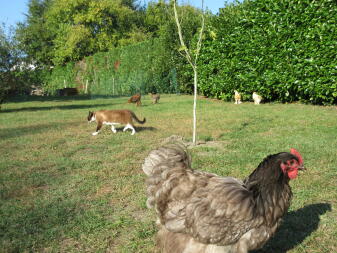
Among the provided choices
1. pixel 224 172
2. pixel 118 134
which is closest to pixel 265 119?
pixel 118 134

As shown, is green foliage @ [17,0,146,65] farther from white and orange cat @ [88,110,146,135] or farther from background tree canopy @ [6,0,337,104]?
white and orange cat @ [88,110,146,135]

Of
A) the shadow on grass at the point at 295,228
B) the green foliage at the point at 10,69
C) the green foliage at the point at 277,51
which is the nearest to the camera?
the shadow on grass at the point at 295,228

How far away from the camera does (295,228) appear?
3.87m

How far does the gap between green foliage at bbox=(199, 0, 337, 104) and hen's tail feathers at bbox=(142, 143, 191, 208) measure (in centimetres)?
1130

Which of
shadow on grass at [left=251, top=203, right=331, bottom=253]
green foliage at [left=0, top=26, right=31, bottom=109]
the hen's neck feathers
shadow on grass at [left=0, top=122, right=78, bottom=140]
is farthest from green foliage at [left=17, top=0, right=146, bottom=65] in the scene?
the hen's neck feathers

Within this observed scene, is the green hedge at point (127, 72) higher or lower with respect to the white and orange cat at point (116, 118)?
higher

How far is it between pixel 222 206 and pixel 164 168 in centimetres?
67

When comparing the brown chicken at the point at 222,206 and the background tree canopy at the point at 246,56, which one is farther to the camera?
the background tree canopy at the point at 246,56

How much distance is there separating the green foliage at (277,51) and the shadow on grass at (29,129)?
7516 mm

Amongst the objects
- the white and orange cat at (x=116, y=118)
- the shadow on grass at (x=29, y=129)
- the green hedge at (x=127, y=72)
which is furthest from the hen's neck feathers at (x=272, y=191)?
the green hedge at (x=127, y=72)

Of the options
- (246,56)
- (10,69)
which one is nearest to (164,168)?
(246,56)

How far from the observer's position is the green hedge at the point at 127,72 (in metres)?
26.9

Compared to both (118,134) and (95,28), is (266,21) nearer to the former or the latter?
(118,134)

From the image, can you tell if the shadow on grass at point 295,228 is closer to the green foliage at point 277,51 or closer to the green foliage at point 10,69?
the green foliage at point 277,51
